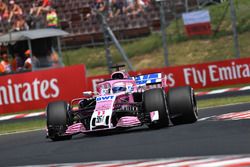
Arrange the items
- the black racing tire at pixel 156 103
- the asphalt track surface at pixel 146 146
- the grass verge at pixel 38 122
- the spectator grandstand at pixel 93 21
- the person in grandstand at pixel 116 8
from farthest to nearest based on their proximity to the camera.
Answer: the spectator grandstand at pixel 93 21
the person in grandstand at pixel 116 8
the grass verge at pixel 38 122
the black racing tire at pixel 156 103
the asphalt track surface at pixel 146 146

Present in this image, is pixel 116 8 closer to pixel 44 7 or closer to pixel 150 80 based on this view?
pixel 44 7

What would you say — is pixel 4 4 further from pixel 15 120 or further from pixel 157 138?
pixel 157 138

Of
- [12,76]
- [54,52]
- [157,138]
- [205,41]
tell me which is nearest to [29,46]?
[54,52]

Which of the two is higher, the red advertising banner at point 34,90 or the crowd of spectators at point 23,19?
the crowd of spectators at point 23,19

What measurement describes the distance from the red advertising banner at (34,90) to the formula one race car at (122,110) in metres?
9.36

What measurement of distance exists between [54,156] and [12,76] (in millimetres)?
13379

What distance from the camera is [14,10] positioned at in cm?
2894

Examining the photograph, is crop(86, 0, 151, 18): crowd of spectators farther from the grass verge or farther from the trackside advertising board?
the grass verge

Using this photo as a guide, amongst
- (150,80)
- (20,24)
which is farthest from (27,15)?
(150,80)

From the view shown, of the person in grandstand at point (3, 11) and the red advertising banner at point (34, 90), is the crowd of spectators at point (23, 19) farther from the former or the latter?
the red advertising banner at point (34, 90)

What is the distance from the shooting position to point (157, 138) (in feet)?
37.4

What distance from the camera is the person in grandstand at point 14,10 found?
28.7 m

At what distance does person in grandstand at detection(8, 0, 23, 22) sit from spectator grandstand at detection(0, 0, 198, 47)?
0.31 metres

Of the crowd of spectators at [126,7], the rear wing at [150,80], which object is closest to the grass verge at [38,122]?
the rear wing at [150,80]
